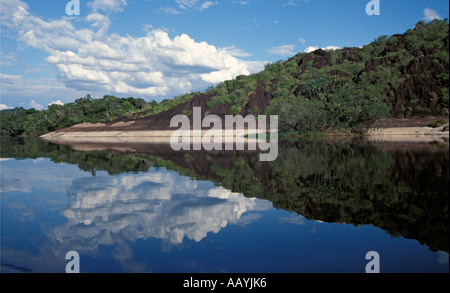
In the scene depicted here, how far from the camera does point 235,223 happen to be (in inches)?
440

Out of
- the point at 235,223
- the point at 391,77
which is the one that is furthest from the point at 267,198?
the point at 391,77

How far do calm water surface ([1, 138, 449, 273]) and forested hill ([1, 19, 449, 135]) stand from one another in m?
58.8

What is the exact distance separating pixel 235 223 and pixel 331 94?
7909cm

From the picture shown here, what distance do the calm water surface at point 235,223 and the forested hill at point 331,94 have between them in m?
58.8

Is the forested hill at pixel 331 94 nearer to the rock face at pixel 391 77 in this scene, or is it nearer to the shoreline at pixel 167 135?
the rock face at pixel 391 77

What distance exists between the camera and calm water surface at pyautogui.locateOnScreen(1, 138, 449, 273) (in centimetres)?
794

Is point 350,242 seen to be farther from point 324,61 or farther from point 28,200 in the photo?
point 324,61

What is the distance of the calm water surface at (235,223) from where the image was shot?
7941 mm

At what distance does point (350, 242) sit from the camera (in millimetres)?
8922

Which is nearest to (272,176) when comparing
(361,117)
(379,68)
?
(361,117)

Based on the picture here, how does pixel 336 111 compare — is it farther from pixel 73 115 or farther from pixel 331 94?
pixel 73 115

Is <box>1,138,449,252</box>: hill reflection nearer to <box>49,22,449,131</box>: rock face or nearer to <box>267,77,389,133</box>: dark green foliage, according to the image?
<box>267,77,389,133</box>: dark green foliage

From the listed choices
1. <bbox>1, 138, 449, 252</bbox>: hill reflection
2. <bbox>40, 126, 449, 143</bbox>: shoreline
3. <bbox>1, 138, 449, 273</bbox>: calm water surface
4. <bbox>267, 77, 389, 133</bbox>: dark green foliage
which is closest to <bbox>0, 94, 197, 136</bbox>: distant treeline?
<bbox>40, 126, 449, 143</bbox>: shoreline
